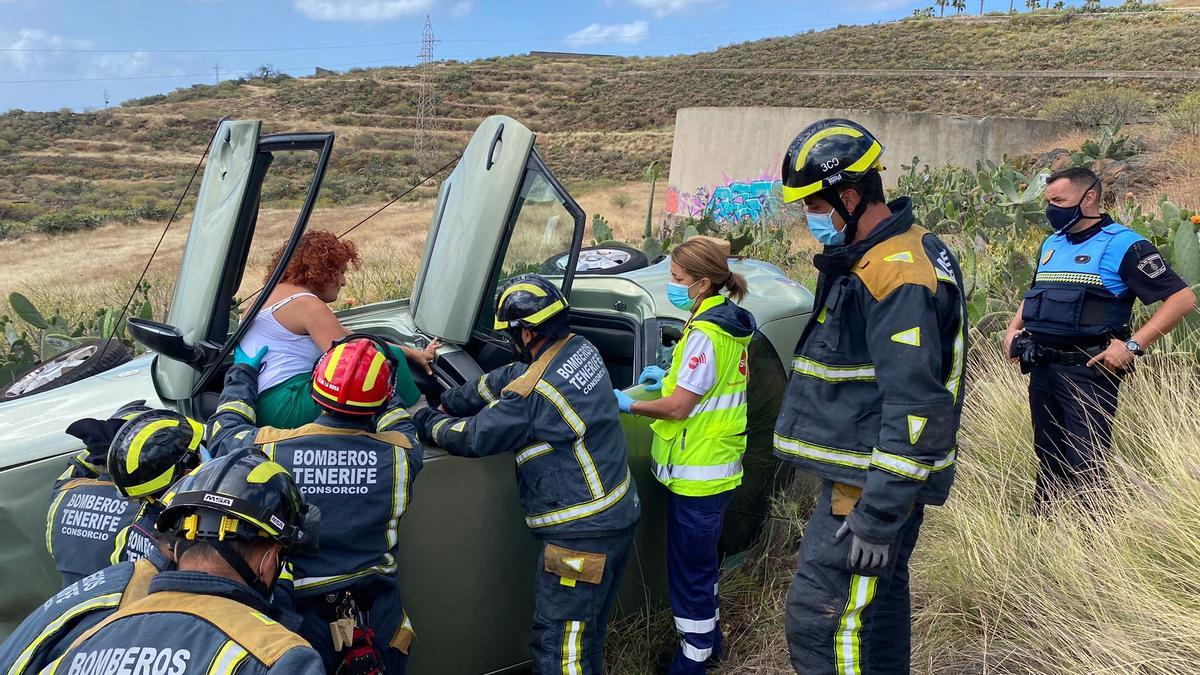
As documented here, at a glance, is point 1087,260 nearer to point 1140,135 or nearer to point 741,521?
point 741,521

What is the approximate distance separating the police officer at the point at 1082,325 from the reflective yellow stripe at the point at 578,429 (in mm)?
2297

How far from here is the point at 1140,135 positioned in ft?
48.2

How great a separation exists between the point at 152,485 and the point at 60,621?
0.65 m

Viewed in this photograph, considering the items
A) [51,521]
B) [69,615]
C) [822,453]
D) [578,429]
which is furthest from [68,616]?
[822,453]

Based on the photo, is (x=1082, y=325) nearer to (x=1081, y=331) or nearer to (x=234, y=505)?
(x=1081, y=331)

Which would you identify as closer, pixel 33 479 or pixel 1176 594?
pixel 33 479

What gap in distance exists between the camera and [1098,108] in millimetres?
20484

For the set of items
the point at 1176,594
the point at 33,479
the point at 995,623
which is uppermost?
the point at 33,479

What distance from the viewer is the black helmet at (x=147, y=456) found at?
2.17 meters

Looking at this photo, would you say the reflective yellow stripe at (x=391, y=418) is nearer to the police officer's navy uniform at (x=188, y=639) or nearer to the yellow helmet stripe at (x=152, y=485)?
the yellow helmet stripe at (x=152, y=485)

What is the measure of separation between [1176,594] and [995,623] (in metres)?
0.61

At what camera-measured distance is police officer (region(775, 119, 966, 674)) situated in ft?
7.30

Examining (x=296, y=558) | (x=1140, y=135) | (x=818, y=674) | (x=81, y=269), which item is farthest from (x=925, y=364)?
→ (x=81, y=269)

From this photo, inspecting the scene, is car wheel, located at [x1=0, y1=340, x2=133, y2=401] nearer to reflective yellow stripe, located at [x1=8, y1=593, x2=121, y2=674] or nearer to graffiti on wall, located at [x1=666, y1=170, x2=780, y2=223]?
reflective yellow stripe, located at [x1=8, y1=593, x2=121, y2=674]
